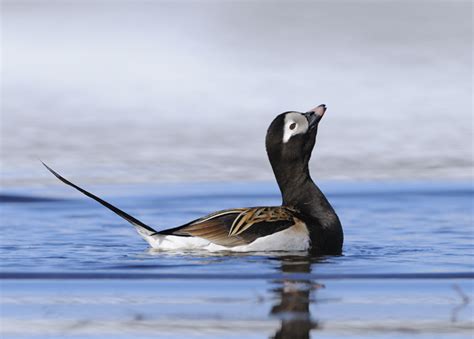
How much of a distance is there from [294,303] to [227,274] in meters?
1.10

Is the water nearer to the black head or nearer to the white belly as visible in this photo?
the white belly

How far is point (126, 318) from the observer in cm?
674

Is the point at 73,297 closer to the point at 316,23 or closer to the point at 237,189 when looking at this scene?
the point at 237,189

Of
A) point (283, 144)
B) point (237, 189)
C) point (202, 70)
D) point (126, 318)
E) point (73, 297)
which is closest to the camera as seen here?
point (126, 318)

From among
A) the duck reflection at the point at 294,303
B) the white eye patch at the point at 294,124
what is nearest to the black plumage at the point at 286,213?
the white eye patch at the point at 294,124

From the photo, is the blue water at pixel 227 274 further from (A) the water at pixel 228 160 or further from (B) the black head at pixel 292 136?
(B) the black head at pixel 292 136

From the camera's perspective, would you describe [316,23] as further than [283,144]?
Yes

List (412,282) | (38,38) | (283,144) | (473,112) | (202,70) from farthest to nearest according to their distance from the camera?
1. (38,38)
2. (202,70)
3. (473,112)
4. (283,144)
5. (412,282)

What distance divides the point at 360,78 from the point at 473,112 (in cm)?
317

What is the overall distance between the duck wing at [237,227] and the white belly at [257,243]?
3 centimetres

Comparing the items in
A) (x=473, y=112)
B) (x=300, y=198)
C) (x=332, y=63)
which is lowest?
(x=300, y=198)

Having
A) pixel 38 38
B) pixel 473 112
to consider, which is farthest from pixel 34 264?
pixel 38 38

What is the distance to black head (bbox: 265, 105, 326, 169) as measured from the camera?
31.9 ft

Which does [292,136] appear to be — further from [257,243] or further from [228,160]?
[228,160]
